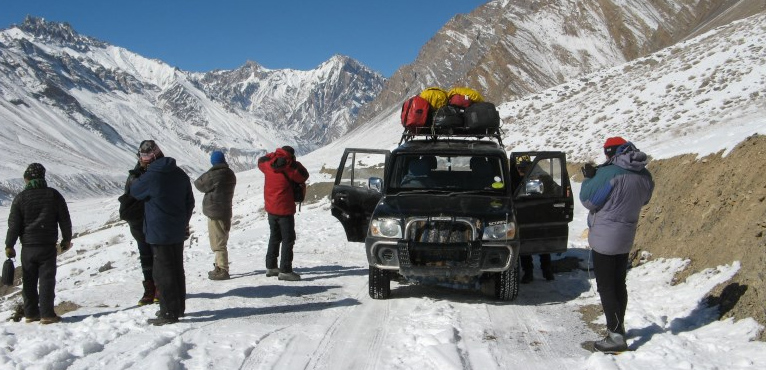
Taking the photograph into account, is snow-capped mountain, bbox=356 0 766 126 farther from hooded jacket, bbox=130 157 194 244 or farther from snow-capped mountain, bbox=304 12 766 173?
hooded jacket, bbox=130 157 194 244

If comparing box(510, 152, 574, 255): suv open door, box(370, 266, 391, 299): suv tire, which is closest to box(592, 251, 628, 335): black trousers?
box(510, 152, 574, 255): suv open door

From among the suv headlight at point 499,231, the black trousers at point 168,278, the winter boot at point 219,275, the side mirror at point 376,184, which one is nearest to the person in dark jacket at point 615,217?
the suv headlight at point 499,231

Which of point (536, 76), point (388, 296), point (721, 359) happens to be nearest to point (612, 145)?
point (721, 359)

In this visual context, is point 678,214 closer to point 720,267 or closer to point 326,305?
point 720,267

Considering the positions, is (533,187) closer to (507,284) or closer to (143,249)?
(507,284)

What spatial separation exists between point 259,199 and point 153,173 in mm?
26069

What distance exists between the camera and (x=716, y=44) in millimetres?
30484

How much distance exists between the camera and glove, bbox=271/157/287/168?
9.43 meters

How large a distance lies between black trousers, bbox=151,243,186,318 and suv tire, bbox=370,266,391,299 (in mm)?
2336

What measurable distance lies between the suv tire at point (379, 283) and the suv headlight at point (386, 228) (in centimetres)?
63

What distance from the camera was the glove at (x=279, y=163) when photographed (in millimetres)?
9430

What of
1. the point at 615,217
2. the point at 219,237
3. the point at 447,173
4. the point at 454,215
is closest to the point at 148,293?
the point at 219,237

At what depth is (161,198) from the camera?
274 inches

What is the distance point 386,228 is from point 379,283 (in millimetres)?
889
